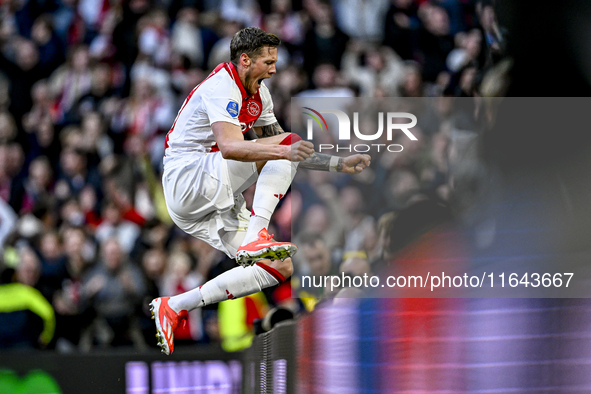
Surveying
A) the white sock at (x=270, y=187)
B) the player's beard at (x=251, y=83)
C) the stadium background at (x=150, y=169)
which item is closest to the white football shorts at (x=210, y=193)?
the white sock at (x=270, y=187)

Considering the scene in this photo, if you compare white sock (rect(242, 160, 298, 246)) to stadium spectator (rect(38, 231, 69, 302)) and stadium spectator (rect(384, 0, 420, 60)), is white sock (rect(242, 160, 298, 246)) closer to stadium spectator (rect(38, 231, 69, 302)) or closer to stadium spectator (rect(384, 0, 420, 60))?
stadium spectator (rect(38, 231, 69, 302))

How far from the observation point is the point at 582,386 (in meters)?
2.17

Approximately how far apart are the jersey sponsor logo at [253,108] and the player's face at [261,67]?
0.60ft

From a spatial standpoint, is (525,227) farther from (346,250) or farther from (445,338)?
(346,250)

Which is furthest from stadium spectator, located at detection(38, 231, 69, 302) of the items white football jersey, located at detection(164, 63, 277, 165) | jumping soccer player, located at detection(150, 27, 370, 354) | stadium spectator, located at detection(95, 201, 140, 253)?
white football jersey, located at detection(164, 63, 277, 165)

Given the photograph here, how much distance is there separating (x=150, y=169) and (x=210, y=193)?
3.26m

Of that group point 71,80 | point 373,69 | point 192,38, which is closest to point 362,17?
point 373,69

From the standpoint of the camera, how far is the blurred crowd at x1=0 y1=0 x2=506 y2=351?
6.25 meters

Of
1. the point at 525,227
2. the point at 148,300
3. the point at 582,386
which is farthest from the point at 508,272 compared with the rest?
the point at 148,300

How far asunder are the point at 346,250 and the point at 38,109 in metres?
4.34

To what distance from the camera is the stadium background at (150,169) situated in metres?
5.25

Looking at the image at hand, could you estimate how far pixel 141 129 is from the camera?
291 inches

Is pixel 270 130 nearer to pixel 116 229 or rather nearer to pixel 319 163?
pixel 319 163

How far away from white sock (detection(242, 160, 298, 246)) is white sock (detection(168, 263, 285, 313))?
0.30 metres
